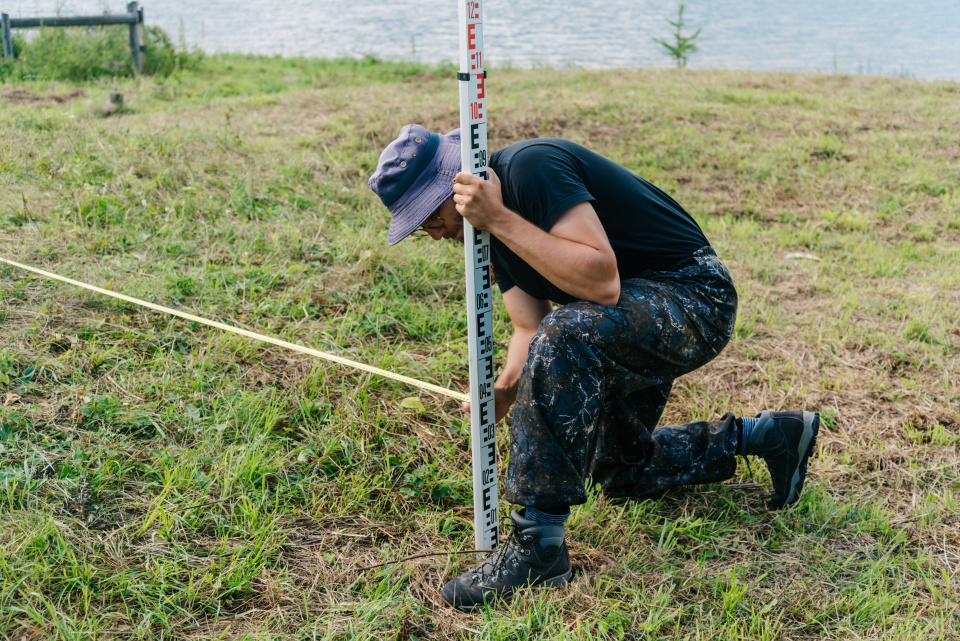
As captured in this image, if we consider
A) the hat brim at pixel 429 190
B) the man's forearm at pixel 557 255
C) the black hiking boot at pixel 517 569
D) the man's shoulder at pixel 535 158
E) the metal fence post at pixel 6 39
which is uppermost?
the metal fence post at pixel 6 39

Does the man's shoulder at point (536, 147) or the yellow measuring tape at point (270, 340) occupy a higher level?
the man's shoulder at point (536, 147)

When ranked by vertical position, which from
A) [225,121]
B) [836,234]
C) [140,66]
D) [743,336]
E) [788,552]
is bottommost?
[788,552]

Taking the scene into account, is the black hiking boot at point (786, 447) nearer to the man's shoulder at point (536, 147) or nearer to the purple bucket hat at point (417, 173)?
the man's shoulder at point (536, 147)

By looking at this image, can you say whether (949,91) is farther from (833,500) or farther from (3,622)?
(3,622)

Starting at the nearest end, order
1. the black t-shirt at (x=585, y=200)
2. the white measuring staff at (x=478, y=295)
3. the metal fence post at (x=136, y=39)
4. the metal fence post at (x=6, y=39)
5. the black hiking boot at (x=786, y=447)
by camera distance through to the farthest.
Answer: the white measuring staff at (x=478, y=295) < the black t-shirt at (x=585, y=200) < the black hiking boot at (x=786, y=447) < the metal fence post at (x=6, y=39) < the metal fence post at (x=136, y=39)

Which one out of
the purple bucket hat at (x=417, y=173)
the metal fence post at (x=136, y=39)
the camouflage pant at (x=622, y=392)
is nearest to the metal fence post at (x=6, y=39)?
the metal fence post at (x=136, y=39)

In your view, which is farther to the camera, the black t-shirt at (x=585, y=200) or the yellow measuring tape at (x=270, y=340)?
the yellow measuring tape at (x=270, y=340)

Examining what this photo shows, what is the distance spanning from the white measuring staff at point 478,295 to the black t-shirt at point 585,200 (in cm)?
14

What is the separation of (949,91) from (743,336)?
792cm

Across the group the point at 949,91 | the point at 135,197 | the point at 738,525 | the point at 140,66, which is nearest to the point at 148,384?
the point at 135,197

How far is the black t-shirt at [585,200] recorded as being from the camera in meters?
2.28

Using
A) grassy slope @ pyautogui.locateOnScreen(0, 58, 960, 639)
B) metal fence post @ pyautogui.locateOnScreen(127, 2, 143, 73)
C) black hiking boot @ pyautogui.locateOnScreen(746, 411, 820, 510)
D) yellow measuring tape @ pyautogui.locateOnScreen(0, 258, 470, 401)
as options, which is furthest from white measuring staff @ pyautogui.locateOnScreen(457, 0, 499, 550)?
metal fence post @ pyautogui.locateOnScreen(127, 2, 143, 73)

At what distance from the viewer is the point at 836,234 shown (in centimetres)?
565

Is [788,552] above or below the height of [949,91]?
below
